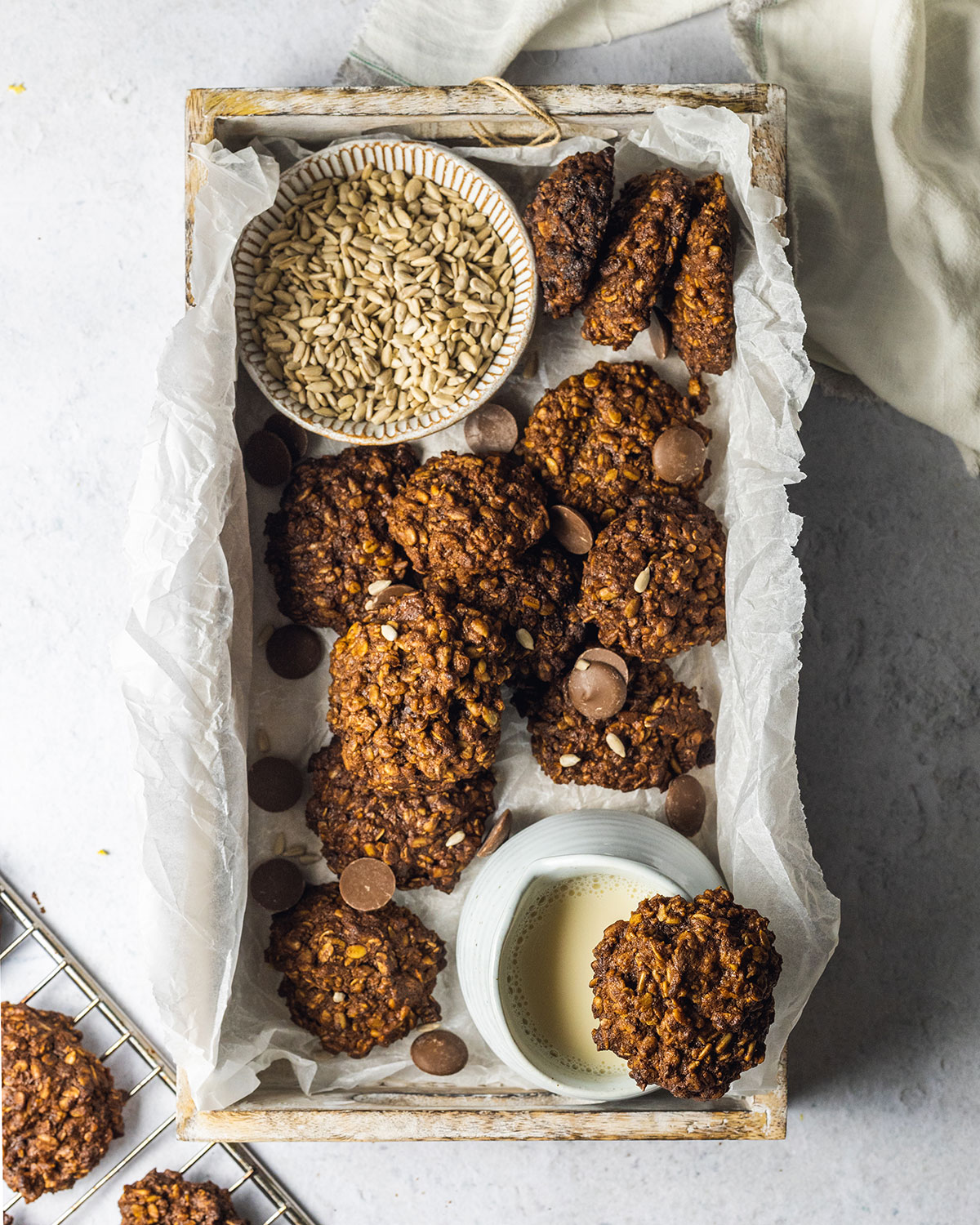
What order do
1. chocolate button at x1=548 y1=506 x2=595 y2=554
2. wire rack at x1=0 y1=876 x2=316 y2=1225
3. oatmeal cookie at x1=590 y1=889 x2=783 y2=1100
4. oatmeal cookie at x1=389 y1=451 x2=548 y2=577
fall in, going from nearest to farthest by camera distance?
oatmeal cookie at x1=590 y1=889 x2=783 y2=1100 → oatmeal cookie at x1=389 y1=451 x2=548 y2=577 → chocolate button at x1=548 y1=506 x2=595 y2=554 → wire rack at x1=0 y1=876 x2=316 y2=1225

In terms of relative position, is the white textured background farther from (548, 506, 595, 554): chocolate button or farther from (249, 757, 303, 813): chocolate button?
(548, 506, 595, 554): chocolate button

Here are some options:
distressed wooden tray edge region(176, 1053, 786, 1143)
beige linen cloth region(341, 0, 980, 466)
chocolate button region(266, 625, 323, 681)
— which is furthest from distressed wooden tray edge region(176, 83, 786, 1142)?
chocolate button region(266, 625, 323, 681)

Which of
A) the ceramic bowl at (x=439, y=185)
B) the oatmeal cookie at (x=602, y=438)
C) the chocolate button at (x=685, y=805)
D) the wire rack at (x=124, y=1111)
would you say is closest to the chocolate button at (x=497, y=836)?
the chocolate button at (x=685, y=805)

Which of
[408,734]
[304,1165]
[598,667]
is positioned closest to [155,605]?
[408,734]

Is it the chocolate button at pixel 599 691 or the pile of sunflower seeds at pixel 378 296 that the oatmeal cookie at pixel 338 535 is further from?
the chocolate button at pixel 599 691

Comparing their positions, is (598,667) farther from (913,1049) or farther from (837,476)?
(913,1049)
